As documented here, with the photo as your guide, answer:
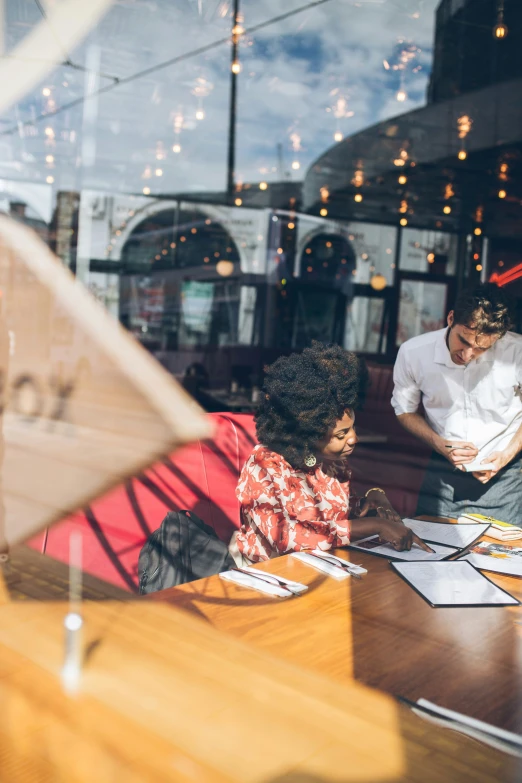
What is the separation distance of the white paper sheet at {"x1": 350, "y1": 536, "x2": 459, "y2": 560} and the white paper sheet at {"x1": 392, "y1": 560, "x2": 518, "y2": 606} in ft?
0.26

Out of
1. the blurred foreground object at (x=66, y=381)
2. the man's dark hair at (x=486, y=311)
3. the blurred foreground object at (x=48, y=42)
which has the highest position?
the blurred foreground object at (x=48, y=42)

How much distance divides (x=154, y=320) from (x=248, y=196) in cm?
320

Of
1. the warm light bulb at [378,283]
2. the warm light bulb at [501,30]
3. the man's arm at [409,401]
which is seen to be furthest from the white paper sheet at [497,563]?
the warm light bulb at [378,283]

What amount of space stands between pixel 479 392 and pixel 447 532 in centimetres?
84

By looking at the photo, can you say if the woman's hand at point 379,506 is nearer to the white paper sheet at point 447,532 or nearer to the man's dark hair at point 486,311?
the white paper sheet at point 447,532

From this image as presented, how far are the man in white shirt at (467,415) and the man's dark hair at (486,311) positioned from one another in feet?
0.04

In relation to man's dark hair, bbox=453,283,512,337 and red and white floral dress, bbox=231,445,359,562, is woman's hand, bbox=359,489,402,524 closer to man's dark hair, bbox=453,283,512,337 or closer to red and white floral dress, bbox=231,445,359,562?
red and white floral dress, bbox=231,445,359,562

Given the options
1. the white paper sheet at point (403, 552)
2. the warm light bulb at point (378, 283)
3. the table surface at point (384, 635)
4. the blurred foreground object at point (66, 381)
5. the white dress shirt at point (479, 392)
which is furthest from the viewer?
the warm light bulb at point (378, 283)

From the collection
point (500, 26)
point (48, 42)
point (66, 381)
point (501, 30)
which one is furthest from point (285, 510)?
point (66, 381)

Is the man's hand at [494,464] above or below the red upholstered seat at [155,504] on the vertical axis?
above

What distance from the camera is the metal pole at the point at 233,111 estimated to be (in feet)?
30.1

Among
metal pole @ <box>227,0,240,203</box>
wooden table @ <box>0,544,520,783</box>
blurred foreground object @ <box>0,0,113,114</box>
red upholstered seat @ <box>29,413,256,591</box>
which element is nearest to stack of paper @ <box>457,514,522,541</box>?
red upholstered seat @ <box>29,413,256,591</box>

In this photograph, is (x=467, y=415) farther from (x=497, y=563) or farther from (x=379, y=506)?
(x=497, y=563)

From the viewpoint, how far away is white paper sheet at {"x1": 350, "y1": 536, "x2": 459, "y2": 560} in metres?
2.12
